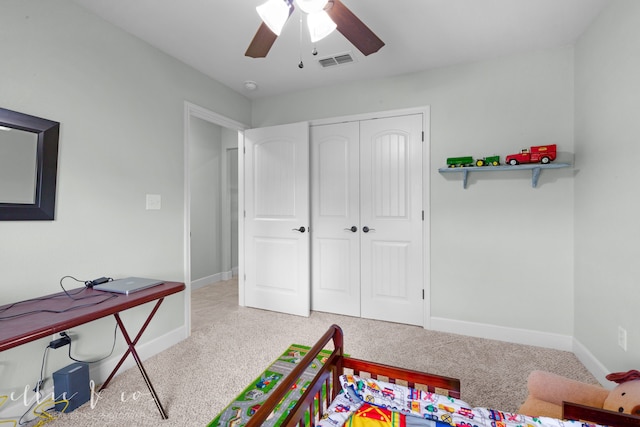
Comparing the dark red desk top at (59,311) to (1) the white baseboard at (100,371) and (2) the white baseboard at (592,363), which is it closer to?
(1) the white baseboard at (100,371)

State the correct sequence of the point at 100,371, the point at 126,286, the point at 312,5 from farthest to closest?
the point at 100,371 → the point at 126,286 → the point at 312,5

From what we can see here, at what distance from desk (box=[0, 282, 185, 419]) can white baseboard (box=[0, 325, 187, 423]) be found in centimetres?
12

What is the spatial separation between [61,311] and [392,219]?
2.52 meters

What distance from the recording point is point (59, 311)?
1468 millimetres

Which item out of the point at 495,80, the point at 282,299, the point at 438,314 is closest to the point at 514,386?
the point at 438,314

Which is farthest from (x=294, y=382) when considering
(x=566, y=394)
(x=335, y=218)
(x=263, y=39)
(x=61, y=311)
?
(x=335, y=218)

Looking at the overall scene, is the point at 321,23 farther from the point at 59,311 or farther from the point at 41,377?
the point at 41,377

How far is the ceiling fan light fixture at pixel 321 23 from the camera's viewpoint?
5.12 feet

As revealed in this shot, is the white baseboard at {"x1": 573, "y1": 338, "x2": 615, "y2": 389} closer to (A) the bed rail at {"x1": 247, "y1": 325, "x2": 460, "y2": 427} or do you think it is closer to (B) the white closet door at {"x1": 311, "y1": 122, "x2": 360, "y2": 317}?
(A) the bed rail at {"x1": 247, "y1": 325, "x2": 460, "y2": 427}

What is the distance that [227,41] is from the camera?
238 cm

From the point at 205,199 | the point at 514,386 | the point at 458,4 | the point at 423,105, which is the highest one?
the point at 458,4

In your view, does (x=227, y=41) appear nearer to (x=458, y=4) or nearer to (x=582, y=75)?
(x=458, y=4)

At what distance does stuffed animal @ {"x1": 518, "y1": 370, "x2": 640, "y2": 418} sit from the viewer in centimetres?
121

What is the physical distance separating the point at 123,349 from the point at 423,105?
10.6 ft
